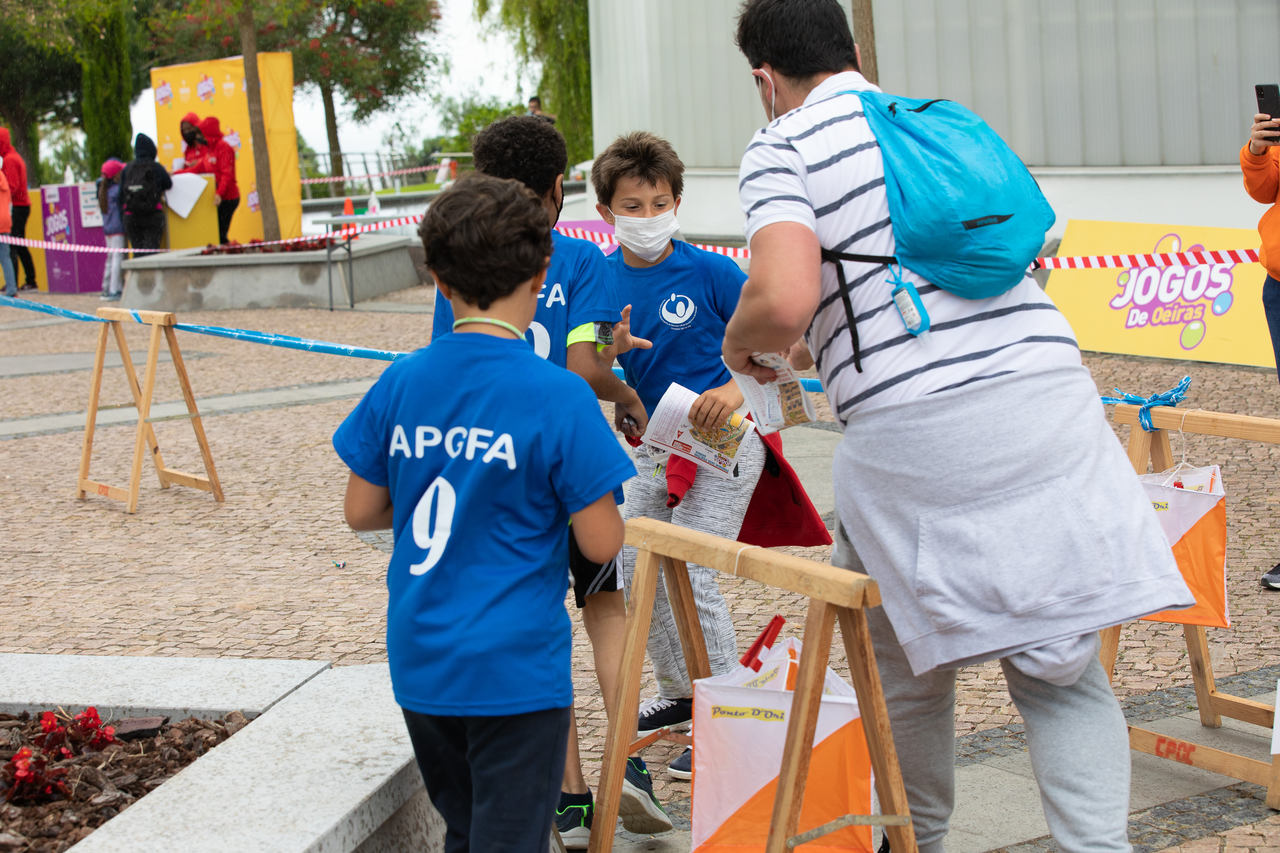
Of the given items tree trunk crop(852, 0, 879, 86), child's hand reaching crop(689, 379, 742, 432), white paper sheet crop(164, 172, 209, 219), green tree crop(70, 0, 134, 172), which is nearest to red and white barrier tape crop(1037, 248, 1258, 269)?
tree trunk crop(852, 0, 879, 86)

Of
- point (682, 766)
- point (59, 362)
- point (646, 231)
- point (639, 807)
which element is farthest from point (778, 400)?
point (59, 362)

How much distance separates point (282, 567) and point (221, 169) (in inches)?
539

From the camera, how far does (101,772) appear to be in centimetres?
290

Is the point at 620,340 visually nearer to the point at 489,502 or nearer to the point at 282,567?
the point at 489,502

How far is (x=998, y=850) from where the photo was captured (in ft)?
9.89

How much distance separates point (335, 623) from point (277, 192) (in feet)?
51.2

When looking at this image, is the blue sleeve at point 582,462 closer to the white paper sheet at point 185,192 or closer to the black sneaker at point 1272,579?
the black sneaker at point 1272,579

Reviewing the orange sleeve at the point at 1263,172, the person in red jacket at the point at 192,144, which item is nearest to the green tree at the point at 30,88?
the person in red jacket at the point at 192,144

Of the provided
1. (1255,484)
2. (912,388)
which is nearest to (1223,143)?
(1255,484)

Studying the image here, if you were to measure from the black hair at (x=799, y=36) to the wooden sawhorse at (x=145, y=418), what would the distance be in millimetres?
4703

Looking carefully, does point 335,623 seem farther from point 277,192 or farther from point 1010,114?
point 277,192

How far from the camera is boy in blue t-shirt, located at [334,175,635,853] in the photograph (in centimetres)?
220

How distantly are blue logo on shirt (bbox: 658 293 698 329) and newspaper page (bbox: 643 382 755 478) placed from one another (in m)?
0.21

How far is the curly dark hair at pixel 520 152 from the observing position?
2930 mm
